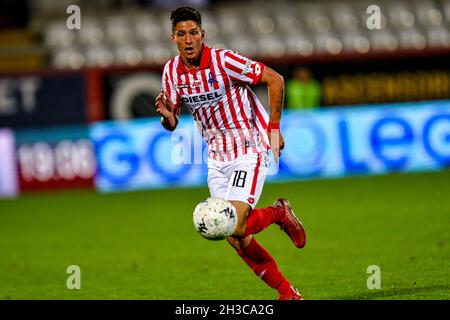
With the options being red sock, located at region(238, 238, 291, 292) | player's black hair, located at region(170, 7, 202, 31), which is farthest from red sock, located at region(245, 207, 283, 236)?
player's black hair, located at region(170, 7, 202, 31)

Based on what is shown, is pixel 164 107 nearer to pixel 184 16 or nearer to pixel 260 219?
pixel 184 16

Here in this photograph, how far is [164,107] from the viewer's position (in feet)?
22.5

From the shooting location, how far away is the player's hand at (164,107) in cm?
682

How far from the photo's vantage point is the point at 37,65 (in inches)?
717

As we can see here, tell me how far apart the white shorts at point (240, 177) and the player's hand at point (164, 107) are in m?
0.47

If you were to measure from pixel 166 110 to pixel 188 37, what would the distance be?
21.1 inches

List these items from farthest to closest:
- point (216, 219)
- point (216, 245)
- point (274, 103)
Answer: point (216, 245) → point (274, 103) → point (216, 219)

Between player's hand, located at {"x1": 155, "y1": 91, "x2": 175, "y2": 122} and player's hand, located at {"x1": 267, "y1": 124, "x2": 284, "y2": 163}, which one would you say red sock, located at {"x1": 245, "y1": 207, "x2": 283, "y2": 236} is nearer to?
player's hand, located at {"x1": 267, "y1": 124, "x2": 284, "y2": 163}

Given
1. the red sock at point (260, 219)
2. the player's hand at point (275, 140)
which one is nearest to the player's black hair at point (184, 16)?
the player's hand at point (275, 140)

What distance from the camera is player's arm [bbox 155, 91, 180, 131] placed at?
6.82 m

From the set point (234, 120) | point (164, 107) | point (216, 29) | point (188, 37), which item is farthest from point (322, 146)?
point (188, 37)

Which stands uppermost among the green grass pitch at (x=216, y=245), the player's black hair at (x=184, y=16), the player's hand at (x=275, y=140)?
the player's black hair at (x=184, y=16)

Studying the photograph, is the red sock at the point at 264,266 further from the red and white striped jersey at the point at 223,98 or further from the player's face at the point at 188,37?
the player's face at the point at 188,37
